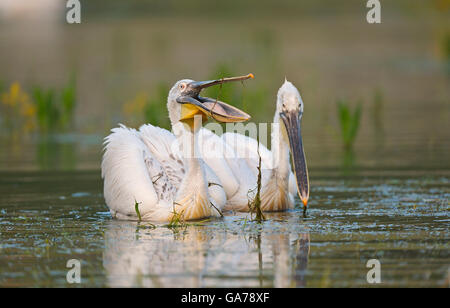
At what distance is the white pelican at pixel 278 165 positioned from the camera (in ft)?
30.5

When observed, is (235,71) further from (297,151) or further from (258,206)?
(258,206)

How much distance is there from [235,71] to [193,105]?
11.6 m

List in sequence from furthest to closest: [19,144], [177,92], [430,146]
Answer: [19,144]
[430,146]
[177,92]

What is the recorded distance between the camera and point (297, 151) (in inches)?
365

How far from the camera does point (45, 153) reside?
14.6 metres

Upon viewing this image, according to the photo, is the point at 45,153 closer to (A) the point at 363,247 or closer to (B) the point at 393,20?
(A) the point at 363,247

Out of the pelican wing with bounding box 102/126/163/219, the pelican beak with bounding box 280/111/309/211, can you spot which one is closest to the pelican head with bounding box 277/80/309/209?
the pelican beak with bounding box 280/111/309/211

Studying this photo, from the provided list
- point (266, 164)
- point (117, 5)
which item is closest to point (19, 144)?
point (266, 164)

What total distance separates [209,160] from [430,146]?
4.87m

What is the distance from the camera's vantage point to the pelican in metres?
9.00

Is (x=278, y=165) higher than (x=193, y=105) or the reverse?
the reverse

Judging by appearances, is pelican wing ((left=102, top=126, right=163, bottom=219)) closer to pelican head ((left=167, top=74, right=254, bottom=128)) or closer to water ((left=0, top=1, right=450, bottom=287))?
water ((left=0, top=1, right=450, bottom=287))

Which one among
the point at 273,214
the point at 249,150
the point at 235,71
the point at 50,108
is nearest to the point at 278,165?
the point at 273,214

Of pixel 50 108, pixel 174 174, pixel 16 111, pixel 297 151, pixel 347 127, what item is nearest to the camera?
pixel 297 151
